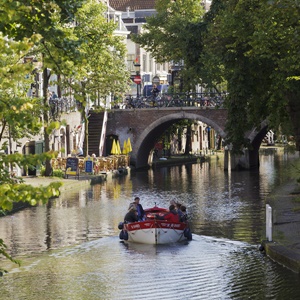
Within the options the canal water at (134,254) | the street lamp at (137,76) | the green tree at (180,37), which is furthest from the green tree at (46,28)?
the street lamp at (137,76)

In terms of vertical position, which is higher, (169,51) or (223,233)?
(169,51)

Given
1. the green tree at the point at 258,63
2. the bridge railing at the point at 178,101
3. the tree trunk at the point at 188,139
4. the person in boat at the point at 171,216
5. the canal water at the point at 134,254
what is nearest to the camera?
the canal water at the point at 134,254

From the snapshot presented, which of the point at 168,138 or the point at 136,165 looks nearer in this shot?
the point at 136,165

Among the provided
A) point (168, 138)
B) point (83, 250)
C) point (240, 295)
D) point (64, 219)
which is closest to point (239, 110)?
point (64, 219)

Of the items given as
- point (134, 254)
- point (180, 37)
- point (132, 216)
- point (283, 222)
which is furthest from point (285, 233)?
point (180, 37)

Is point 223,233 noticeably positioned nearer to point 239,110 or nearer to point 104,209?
point 239,110

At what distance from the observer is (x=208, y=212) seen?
1818 inches

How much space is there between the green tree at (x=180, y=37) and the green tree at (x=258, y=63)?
16.8 m

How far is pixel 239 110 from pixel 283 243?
1225 cm

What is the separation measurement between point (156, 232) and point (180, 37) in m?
37.5

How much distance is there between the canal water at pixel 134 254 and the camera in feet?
87.2

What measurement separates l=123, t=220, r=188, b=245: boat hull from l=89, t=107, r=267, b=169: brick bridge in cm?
3933

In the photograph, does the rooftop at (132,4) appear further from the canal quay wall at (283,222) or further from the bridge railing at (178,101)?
the canal quay wall at (283,222)

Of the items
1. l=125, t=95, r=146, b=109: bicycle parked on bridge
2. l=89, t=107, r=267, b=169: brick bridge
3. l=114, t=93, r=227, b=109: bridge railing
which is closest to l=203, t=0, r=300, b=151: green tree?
l=89, t=107, r=267, b=169: brick bridge
